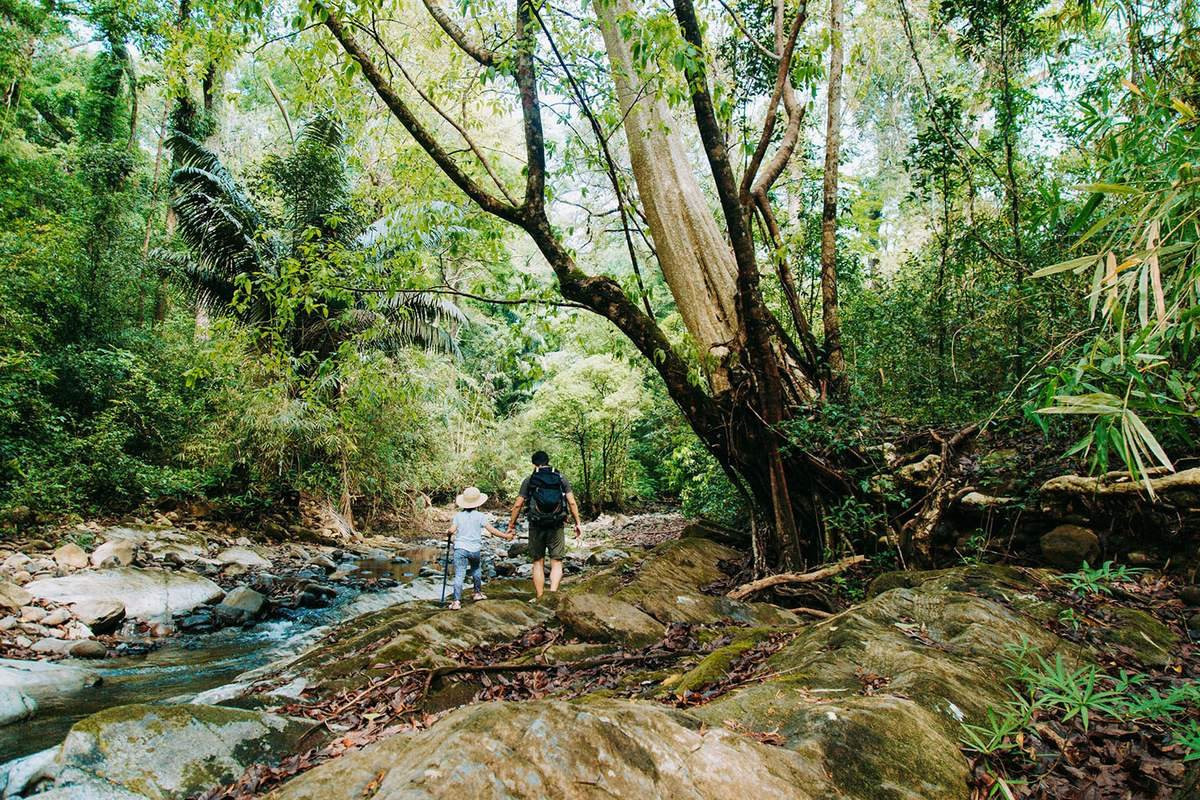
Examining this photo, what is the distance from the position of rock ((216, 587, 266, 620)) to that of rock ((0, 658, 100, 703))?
2.26 metres

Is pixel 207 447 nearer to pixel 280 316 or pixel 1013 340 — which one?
pixel 280 316

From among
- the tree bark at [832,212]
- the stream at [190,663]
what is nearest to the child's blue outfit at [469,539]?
the stream at [190,663]

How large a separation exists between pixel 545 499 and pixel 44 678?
15.3 feet

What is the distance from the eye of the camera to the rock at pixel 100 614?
681cm

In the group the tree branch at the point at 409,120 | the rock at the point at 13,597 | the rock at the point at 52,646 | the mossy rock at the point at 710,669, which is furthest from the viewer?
the rock at the point at 13,597

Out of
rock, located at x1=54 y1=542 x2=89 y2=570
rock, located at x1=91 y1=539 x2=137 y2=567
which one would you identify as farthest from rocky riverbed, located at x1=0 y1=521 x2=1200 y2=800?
rock, located at x1=91 y1=539 x2=137 y2=567

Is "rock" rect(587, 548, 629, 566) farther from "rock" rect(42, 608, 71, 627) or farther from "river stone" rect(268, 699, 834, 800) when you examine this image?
"river stone" rect(268, 699, 834, 800)

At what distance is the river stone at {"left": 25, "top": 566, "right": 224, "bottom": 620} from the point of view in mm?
7133

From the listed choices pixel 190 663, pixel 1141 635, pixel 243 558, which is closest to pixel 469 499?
pixel 190 663

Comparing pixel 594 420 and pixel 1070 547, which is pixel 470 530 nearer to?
pixel 1070 547

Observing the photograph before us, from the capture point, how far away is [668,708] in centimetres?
219

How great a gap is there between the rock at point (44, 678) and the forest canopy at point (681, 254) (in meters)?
2.82

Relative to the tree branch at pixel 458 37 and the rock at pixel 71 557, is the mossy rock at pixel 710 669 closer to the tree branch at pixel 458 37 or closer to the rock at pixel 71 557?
the tree branch at pixel 458 37

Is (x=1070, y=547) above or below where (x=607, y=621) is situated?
above
